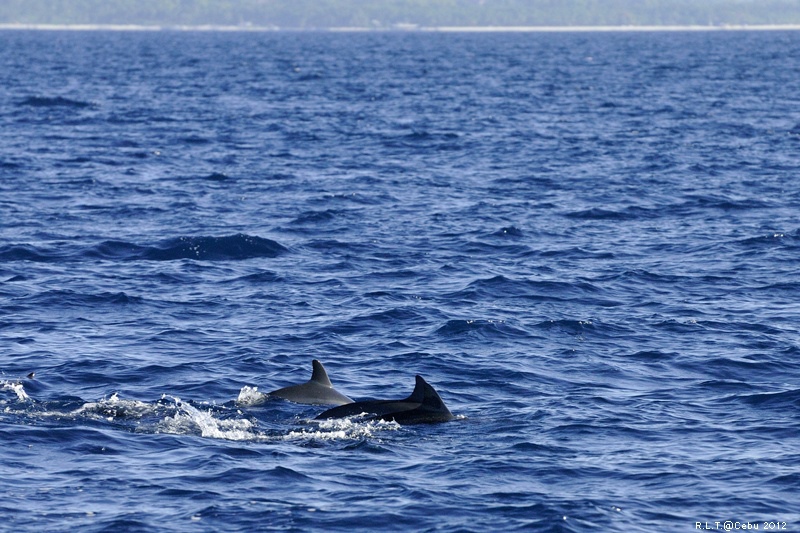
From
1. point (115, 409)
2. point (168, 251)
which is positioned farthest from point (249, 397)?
point (168, 251)

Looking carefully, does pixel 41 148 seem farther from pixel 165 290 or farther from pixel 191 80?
pixel 191 80

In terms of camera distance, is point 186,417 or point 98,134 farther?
point 98,134

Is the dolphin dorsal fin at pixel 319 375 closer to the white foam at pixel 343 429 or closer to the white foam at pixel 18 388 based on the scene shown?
the white foam at pixel 343 429

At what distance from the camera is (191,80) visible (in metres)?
106

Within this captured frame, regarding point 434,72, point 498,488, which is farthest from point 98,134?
point 434,72

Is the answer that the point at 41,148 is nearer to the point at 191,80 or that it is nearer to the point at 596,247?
the point at 596,247

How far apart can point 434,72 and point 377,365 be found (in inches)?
4016

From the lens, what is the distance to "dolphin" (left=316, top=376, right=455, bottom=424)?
65.9 feet

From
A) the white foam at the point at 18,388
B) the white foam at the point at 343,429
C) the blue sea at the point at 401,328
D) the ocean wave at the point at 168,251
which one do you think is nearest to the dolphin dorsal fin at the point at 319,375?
the blue sea at the point at 401,328

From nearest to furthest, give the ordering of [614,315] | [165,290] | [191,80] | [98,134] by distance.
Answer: [614,315] → [165,290] → [98,134] → [191,80]

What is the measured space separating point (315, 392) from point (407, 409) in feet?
6.83

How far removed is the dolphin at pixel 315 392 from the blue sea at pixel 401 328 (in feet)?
0.91

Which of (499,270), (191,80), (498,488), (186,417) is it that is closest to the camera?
(498,488)

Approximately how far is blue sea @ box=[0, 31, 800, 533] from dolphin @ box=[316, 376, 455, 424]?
25cm
